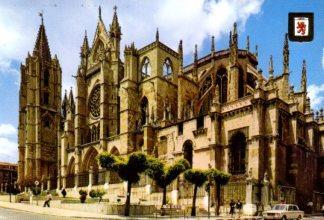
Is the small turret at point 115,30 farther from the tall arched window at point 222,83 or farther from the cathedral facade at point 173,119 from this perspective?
the tall arched window at point 222,83

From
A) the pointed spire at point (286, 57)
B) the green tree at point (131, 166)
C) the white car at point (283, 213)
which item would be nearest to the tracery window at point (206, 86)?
the pointed spire at point (286, 57)

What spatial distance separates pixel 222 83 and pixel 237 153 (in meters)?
13.5

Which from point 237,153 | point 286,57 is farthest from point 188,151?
point 286,57

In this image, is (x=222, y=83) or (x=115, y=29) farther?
(x=115, y=29)

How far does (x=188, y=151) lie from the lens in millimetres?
38000

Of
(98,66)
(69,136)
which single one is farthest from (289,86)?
(69,136)

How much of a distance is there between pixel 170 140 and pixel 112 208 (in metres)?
14.0

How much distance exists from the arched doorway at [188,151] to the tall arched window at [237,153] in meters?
4.72

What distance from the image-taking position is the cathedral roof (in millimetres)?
67469

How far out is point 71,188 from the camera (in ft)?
167

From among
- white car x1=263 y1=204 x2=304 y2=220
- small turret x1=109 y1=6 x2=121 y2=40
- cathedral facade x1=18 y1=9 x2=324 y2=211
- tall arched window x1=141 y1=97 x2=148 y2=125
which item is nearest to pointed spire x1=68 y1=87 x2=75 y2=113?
cathedral facade x1=18 y1=9 x2=324 y2=211

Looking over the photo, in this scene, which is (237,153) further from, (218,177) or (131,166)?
(131,166)

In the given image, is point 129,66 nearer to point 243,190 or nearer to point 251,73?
point 251,73

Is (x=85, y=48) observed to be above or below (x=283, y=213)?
above
